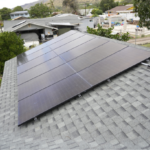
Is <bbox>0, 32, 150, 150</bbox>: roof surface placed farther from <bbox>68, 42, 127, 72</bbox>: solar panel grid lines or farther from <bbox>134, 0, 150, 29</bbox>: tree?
<bbox>134, 0, 150, 29</bbox>: tree

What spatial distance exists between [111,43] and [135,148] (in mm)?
5535

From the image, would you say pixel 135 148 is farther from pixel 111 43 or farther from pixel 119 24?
pixel 119 24

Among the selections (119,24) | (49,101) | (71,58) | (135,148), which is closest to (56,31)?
(119,24)

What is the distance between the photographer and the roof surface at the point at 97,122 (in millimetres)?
3373

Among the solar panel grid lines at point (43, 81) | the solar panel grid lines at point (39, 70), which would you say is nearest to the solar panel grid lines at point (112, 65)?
the solar panel grid lines at point (43, 81)

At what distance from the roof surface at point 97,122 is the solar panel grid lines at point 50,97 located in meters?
0.24

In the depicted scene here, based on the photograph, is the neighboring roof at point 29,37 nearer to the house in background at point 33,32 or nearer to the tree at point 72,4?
the house in background at point 33,32

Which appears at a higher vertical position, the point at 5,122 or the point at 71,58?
the point at 71,58

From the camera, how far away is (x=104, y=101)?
15.3 feet

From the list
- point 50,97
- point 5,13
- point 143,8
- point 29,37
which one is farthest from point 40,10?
point 50,97

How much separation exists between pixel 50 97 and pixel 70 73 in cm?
148

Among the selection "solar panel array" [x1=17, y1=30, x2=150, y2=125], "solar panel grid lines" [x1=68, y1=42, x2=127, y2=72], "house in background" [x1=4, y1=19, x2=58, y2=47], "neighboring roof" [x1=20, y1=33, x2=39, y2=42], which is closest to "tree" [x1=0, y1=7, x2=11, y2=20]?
"house in background" [x1=4, y1=19, x2=58, y2=47]

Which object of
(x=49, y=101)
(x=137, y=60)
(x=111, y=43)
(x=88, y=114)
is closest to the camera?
(x=88, y=114)

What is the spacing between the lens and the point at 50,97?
5449 mm
